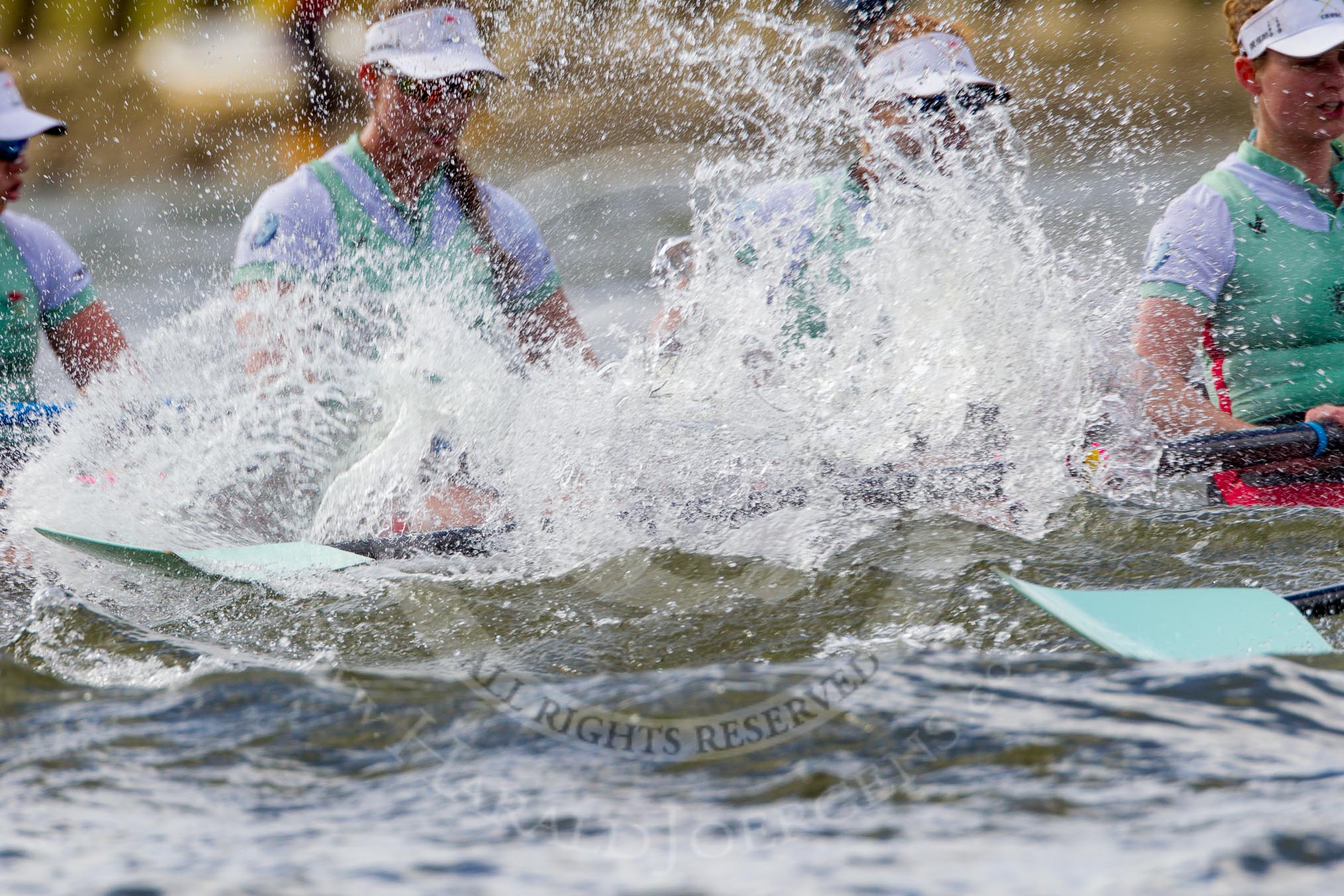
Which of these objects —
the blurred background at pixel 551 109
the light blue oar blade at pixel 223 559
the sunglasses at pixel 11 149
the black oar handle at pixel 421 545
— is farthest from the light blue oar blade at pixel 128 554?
the blurred background at pixel 551 109

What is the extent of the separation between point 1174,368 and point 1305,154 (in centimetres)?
46

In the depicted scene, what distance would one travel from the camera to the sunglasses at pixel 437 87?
2525mm

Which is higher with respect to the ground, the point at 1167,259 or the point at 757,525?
the point at 1167,259

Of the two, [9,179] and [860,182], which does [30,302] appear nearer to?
[9,179]

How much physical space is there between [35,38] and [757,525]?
1186cm

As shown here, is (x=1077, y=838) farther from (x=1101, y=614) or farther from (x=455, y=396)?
(x=455, y=396)

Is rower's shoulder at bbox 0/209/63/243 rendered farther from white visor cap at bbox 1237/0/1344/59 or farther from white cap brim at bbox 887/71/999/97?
white visor cap at bbox 1237/0/1344/59

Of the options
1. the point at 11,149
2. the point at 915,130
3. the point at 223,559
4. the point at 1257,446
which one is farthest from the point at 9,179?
the point at 1257,446

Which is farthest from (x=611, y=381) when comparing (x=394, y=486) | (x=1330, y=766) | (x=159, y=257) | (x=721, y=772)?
(x=159, y=257)

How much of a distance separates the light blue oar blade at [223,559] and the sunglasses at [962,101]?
1.40m

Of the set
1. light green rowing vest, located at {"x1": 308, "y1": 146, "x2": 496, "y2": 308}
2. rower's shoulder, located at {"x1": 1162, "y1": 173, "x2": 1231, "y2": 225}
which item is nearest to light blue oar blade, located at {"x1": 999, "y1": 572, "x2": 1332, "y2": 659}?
rower's shoulder, located at {"x1": 1162, "y1": 173, "x2": 1231, "y2": 225}

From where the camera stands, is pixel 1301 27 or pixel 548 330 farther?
pixel 548 330

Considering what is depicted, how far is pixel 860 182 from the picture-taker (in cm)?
268

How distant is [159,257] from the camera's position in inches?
383
